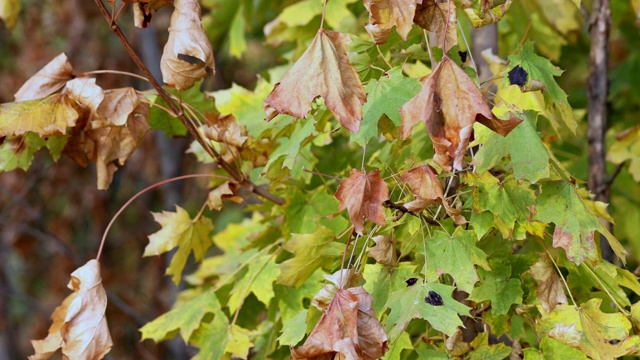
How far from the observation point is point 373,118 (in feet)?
4.38

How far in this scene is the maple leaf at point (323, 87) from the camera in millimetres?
1204

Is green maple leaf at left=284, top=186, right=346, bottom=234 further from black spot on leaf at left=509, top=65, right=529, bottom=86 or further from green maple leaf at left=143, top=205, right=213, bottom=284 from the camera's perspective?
black spot on leaf at left=509, top=65, right=529, bottom=86

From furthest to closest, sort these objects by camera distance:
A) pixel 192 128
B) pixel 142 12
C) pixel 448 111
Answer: pixel 192 128, pixel 142 12, pixel 448 111

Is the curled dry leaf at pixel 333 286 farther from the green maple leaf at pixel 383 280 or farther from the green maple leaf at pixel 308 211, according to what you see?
the green maple leaf at pixel 308 211

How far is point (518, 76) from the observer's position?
1.39 meters

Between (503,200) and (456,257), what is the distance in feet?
0.42

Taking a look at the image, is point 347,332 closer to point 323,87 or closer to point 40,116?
point 323,87

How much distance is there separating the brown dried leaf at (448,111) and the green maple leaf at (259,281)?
0.64 m

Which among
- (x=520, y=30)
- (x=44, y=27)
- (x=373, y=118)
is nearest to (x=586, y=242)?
(x=373, y=118)

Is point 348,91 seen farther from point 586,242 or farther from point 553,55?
point 553,55

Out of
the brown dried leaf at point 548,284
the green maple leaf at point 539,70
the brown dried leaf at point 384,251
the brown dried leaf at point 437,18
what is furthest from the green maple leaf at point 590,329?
the brown dried leaf at point 437,18

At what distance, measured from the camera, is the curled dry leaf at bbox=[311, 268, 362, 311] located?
3.97 ft

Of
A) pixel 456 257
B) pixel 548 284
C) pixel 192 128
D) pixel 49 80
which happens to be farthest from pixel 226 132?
pixel 548 284

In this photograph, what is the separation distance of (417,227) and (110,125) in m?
0.63
